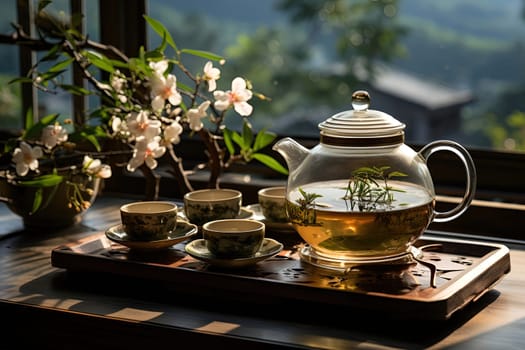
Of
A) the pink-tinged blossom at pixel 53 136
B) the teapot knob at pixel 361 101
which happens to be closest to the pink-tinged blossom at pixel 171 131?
the pink-tinged blossom at pixel 53 136

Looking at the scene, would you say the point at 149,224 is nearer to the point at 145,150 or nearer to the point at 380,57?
the point at 145,150

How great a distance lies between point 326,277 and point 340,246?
0.16 feet

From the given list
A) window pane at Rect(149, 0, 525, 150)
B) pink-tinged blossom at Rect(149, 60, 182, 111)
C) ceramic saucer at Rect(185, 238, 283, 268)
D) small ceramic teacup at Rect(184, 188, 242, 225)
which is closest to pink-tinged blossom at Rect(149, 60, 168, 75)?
pink-tinged blossom at Rect(149, 60, 182, 111)

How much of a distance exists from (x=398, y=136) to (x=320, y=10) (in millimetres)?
803

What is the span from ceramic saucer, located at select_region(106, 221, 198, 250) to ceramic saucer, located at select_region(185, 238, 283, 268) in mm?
44

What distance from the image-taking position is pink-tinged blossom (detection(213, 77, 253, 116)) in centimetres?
139

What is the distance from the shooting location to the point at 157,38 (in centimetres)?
203

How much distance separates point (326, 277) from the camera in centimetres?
112

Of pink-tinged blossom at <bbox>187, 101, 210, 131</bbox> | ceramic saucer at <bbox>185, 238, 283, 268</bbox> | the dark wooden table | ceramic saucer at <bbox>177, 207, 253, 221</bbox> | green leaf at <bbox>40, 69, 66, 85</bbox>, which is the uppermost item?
green leaf at <bbox>40, 69, 66, 85</bbox>

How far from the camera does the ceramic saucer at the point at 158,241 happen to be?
1.23 metres

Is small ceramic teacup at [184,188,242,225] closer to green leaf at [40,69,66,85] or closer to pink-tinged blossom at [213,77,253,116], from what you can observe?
pink-tinged blossom at [213,77,253,116]

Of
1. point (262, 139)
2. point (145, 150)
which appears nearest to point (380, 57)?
point (262, 139)

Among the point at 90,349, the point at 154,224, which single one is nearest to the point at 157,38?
the point at 154,224

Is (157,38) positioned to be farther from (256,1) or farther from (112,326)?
(112,326)
